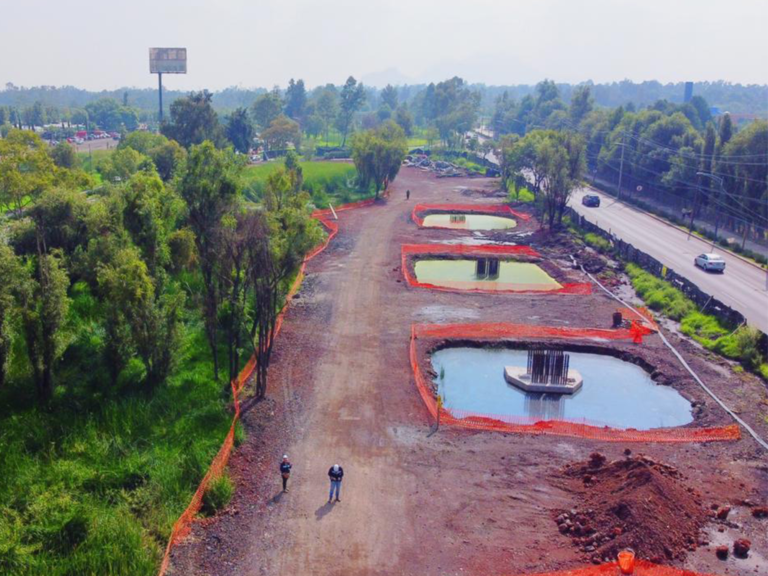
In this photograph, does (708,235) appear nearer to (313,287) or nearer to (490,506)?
(313,287)

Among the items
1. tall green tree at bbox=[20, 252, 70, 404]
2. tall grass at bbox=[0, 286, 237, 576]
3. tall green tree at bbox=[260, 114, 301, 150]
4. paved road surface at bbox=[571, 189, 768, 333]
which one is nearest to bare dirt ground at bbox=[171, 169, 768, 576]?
tall grass at bbox=[0, 286, 237, 576]

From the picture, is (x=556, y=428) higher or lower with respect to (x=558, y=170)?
lower

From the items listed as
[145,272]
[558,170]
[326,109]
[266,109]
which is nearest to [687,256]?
[558,170]

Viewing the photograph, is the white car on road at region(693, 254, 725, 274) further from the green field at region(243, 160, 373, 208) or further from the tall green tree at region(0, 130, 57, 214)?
the tall green tree at region(0, 130, 57, 214)

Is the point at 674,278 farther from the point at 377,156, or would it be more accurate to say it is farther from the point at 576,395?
the point at 377,156

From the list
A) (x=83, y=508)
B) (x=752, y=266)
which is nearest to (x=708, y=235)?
(x=752, y=266)
